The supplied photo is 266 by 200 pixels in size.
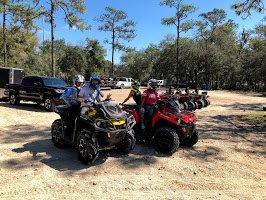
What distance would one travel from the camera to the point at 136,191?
→ 25.2 feet

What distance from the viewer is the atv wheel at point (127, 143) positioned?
9.65m

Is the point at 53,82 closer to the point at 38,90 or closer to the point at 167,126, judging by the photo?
the point at 38,90

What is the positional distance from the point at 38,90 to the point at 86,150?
1084cm

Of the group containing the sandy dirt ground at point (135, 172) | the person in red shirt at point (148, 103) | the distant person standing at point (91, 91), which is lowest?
the sandy dirt ground at point (135, 172)

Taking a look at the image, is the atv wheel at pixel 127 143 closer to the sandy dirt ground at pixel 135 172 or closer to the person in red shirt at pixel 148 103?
the sandy dirt ground at pixel 135 172

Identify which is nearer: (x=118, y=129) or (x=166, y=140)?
(x=118, y=129)

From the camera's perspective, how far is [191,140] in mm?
11180

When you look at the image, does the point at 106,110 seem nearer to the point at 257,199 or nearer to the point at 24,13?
the point at 257,199

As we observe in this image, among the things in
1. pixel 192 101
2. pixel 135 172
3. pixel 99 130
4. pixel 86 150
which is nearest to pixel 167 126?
Answer: pixel 135 172

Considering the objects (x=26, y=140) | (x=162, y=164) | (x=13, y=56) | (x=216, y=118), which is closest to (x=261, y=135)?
→ (x=216, y=118)

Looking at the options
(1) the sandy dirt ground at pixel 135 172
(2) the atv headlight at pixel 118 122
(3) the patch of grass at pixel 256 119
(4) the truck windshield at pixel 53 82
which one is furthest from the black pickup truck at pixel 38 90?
(2) the atv headlight at pixel 118 122

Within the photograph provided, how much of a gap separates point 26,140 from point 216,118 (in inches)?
365

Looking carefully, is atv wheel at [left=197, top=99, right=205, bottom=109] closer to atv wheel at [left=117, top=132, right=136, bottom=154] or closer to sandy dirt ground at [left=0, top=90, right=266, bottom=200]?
sandy dirt ground at [left=0, top=90, right=266, bottom=200]

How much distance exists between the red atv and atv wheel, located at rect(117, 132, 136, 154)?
910 mm
